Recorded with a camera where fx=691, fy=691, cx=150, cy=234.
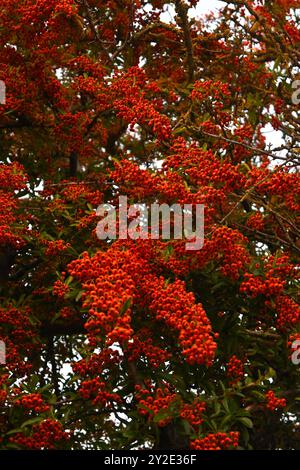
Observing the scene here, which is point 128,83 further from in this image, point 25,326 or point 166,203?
→ point 25,326

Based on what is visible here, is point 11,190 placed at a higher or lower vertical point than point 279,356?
higher

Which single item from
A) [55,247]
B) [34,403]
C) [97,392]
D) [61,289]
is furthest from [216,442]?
[55,247]

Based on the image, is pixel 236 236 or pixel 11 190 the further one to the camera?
pixel 11 190

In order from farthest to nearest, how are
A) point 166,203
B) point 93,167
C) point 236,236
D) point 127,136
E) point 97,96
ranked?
point 127,136
point 93,167
point 97,96
point 166,203
point 236,236

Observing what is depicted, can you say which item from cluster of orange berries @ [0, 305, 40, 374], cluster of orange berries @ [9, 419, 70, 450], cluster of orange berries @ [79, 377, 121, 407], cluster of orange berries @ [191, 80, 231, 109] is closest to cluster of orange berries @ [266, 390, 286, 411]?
cluster of orange berries @ [79, 377, 121, 407]

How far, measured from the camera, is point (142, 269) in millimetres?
5727

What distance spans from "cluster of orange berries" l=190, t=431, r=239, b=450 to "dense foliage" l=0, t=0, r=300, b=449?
1cm

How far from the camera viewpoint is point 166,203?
20.8 feet

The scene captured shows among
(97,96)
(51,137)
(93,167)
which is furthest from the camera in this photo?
(93,167)

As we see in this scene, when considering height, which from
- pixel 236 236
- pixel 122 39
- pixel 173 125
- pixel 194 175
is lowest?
pixel 236 236

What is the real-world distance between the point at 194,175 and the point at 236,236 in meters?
0.67

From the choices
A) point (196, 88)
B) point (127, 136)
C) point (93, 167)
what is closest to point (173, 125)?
point (196, 88)

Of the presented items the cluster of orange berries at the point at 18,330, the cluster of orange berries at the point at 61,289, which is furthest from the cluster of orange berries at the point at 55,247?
the cluster of orange berries at the point at 61,289

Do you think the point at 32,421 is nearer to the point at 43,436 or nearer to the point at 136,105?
the point at 43,436
